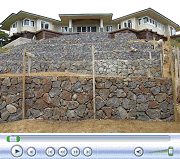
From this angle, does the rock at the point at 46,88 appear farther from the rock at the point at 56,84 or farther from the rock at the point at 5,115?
the rock at the point at 5,115

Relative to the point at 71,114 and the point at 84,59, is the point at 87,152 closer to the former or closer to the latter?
the point at 71,114

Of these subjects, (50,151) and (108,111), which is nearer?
(50,151)

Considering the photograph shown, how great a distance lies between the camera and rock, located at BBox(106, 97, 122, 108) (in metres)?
5.58

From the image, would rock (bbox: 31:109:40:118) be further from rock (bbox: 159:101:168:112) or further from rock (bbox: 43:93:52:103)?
rock (bbox: 159:101:168:112)

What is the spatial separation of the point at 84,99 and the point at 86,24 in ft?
81.8

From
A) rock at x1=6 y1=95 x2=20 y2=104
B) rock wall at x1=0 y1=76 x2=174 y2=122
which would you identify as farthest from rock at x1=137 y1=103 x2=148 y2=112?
rock at x1=6 y1=95 x2=20 y2=104

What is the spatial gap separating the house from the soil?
18727 millimetres

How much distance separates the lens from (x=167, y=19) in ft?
87.4

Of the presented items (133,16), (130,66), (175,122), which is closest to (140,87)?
(175,122)

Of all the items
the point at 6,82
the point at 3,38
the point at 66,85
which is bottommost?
the point at 66,85

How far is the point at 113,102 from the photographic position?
5.61 m

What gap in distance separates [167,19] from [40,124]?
28.8 meters

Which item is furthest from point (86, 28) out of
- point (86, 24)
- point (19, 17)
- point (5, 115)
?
point (5, 115)

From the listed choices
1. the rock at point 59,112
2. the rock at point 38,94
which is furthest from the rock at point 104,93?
the rock at point 38,94
